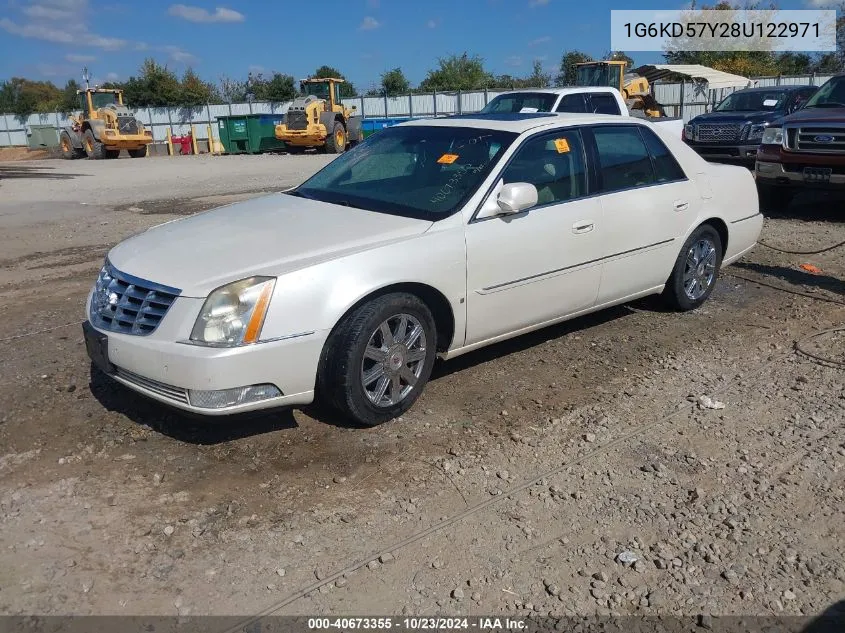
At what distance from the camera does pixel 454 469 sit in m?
3.69

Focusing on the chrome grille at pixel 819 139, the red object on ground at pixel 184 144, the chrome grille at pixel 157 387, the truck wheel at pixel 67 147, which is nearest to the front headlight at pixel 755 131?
the chrome grille at pixel 819 139

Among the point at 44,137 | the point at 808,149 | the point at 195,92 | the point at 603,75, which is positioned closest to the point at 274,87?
the point at 195,92

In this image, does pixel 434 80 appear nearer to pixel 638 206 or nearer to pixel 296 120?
pixel 296 120

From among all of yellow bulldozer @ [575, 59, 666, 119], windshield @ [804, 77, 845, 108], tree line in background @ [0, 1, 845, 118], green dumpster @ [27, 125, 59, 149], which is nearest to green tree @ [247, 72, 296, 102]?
Answer: tree line in background @ [0, 1, 845, 118]

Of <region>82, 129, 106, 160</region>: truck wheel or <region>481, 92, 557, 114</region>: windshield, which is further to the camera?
<region>82, 129, 106, 160</region>: truck wheel

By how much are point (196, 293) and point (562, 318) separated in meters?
2.55

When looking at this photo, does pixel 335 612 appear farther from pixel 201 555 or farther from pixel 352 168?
pixel 352 168

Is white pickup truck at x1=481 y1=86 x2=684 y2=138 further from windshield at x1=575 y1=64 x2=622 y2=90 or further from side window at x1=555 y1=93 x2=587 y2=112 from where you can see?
windshield at x1=575 y1=64 x2=622 y2=90

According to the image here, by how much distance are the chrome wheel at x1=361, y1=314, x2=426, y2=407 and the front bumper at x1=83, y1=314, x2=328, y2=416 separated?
13.5 inches

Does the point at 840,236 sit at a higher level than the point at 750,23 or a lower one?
lower

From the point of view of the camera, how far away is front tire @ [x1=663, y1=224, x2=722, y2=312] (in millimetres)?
5863

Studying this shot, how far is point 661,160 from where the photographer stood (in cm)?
570

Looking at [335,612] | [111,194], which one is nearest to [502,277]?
[335,612]

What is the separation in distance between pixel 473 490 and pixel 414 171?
2.31 meters
